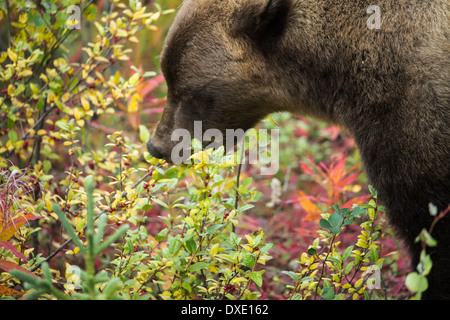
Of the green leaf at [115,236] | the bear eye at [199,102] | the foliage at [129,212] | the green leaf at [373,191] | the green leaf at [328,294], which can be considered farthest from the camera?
the bear eye at [199,102]

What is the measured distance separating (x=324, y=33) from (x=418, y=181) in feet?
3.14

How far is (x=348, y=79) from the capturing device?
8.83 feet

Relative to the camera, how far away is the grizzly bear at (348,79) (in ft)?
7.94

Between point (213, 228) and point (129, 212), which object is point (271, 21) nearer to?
point (213, 228)

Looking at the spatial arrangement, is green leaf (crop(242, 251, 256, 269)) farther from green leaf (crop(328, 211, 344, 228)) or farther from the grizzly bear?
the grizzly bear

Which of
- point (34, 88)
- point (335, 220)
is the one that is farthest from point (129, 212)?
point (34, 88)

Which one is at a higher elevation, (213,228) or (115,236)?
(115,236)

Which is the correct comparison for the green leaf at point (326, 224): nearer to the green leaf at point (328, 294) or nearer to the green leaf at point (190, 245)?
the green leaf at point (328, 294)

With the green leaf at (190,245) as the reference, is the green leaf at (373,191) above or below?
above

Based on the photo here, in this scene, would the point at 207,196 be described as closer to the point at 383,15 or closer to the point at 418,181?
the point at 418,181

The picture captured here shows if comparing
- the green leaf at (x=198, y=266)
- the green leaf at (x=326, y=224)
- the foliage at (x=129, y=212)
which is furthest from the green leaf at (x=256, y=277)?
the green leaf at (x=326, y=224)

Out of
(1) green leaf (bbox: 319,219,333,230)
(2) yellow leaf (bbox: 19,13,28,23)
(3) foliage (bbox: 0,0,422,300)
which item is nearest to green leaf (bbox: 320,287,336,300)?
(3) foliage (bbox: 0,0,422,300)

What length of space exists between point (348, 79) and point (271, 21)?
0.54m
